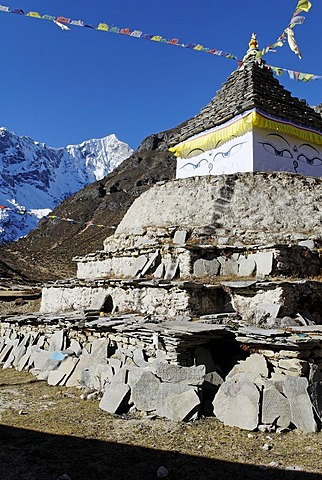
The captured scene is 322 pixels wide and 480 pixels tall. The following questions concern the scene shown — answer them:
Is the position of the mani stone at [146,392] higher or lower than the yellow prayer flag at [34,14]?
lower

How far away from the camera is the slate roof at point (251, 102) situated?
1338 centimetres

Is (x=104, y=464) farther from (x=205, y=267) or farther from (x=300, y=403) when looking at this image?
(x=205, y=267)

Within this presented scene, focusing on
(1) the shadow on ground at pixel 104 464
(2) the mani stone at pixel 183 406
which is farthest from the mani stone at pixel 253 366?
(1) the shadow on ground at pixel 104 464

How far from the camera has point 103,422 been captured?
6125 millimetres

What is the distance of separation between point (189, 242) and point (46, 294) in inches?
229

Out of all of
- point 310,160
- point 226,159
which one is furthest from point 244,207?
point 310,160

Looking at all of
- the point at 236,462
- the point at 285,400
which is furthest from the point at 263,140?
the point at 236,462

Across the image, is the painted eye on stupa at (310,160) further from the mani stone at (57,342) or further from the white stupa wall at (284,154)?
the mani stone at (57,342)

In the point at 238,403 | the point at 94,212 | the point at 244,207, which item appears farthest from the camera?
the point at 94,212

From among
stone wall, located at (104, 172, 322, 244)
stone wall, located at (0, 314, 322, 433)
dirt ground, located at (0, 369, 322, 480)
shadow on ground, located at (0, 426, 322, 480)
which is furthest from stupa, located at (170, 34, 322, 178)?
shadow on ground, located at (0, 426, 322, 480)

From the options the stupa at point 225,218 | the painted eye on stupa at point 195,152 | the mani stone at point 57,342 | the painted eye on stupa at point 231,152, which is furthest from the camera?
the painted eye on stupa at point 195,152

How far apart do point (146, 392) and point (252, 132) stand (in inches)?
368

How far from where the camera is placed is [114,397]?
6.61m

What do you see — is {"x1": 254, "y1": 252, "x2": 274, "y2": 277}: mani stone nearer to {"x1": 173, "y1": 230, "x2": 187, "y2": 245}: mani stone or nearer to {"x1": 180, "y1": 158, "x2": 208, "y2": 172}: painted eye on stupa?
{"x1": 173, "y1": 230, "x2": 187, "y2": 245}: mani stone
